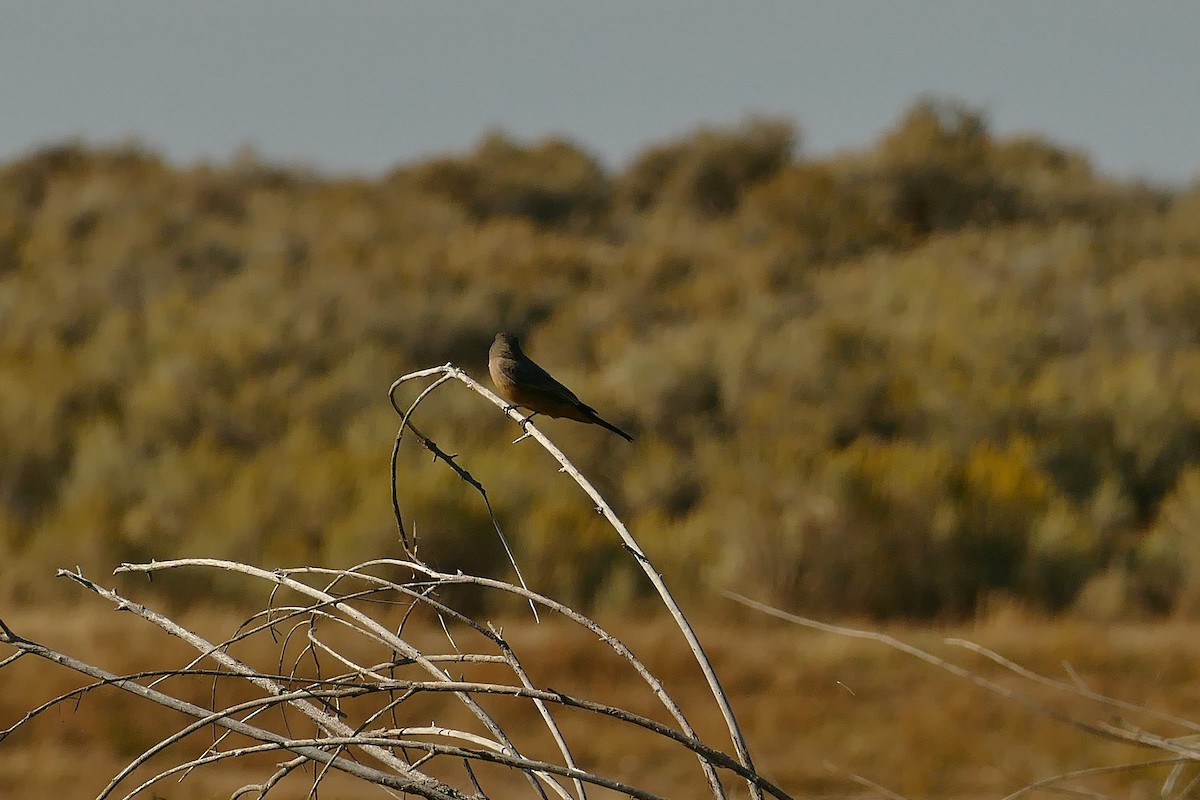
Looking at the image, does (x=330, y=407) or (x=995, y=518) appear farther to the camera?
(x=330, y=407)

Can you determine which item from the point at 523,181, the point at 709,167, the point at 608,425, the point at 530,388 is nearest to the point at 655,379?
the point at 530,388

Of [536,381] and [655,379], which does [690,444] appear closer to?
[655,379]

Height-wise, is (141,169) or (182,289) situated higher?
(141,169)

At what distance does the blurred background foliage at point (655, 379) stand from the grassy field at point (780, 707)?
4.19 feet

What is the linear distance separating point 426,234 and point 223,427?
387 inches

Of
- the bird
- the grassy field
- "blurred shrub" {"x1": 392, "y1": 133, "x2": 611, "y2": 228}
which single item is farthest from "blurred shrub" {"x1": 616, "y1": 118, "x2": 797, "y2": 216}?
the bird

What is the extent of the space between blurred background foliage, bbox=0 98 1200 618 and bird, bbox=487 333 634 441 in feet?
19.2

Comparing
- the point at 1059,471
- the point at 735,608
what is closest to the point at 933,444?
the point at 1059,471

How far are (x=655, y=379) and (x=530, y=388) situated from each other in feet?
32.5

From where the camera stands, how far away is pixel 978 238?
22250 millimetres

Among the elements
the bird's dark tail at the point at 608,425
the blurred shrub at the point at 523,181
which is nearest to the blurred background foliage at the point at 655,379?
the blurred shrub at the point at 523,181

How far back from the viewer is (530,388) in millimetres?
4117

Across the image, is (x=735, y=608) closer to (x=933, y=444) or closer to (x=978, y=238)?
(x=933, y=444)

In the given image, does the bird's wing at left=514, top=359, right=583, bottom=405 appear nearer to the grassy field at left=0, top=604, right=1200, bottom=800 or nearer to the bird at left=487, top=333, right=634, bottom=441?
the bird at left=487, top=333, right=634, bottom=441
